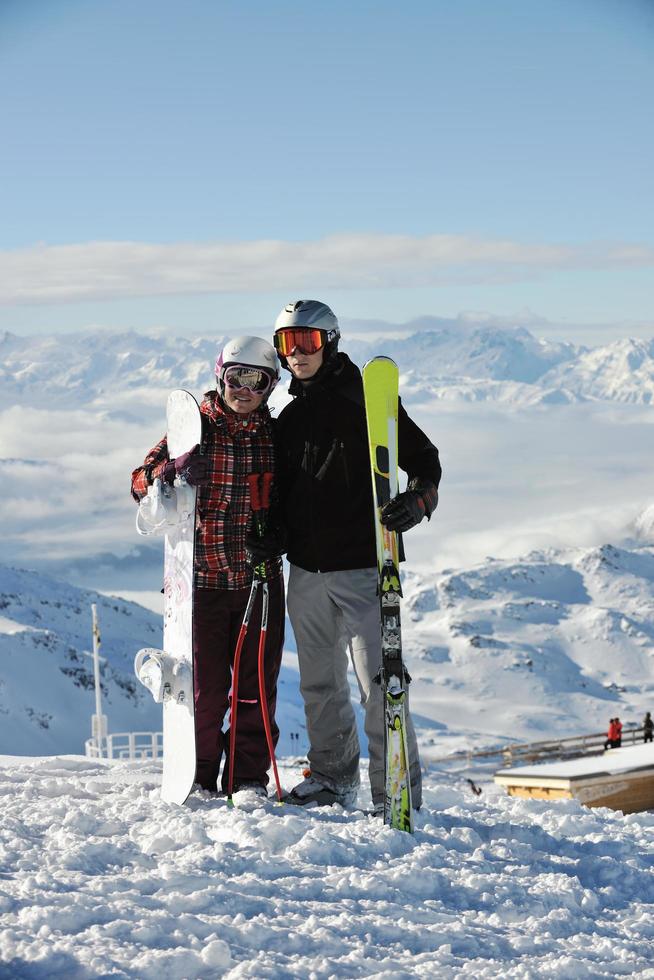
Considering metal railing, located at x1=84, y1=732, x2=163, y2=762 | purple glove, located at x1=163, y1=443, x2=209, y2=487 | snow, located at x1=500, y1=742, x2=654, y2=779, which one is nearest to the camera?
purple glove, located at x1=163, y1=443, x2=209, y2=487

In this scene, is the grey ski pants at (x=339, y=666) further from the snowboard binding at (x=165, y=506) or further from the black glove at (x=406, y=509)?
the snowboard binding at (x=165, y=506)

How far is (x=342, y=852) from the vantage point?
4535mm

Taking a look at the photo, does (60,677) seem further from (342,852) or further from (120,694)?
(342,852)

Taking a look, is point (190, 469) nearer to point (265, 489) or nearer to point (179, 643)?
point (265, 489)

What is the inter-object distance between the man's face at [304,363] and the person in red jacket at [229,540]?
0.34 feet

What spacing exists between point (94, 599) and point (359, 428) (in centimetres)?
10607

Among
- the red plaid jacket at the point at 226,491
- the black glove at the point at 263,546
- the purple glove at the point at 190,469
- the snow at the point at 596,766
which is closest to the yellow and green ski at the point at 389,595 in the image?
the black glove at the point at 263,546

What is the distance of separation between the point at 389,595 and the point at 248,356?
128 centimetres

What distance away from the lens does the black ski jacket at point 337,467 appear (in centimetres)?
511

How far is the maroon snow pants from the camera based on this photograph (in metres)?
5.25

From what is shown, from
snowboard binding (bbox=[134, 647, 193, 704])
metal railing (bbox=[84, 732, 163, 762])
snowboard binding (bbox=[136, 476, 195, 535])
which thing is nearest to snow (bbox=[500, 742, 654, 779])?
metal railing (bbox=[84, 732, 163, 762])

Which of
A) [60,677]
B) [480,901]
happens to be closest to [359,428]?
[480,901]

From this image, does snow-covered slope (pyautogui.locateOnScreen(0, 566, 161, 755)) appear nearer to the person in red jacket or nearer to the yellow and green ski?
the person in red jacket

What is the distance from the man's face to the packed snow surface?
6.54 ft
